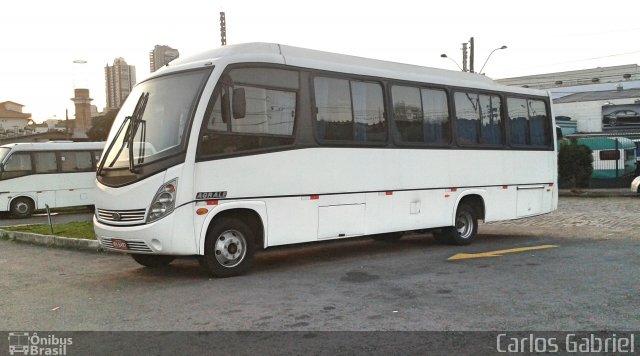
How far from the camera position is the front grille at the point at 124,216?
7.68 m

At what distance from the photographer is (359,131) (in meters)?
9.72

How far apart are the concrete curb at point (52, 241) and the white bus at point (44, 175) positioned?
796cm

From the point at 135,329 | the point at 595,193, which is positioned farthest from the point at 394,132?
the point at 595,193

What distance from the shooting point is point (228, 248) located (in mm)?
8141

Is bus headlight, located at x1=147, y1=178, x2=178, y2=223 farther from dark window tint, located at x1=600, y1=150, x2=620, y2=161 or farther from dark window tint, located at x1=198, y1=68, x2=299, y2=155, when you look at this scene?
dark window tint, located at x1=600, y1=150, x2=620, y2=161

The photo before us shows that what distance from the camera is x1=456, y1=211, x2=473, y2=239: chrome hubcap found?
461 inches

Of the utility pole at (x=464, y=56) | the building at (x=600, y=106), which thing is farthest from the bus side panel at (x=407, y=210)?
the building at (x=600, y=106)

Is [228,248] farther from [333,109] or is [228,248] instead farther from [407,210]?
[407,210]

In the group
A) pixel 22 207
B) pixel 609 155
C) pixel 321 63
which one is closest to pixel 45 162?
pixel 22 207

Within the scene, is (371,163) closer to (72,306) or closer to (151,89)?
(151,89)

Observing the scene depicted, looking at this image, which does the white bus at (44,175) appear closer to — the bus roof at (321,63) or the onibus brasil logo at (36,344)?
the bus roof at (321,63)

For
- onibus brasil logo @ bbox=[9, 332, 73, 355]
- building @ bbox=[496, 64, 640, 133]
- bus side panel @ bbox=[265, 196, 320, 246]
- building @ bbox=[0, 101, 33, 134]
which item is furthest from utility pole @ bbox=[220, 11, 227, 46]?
building @ bbox=[0, 101, 33, 134]
